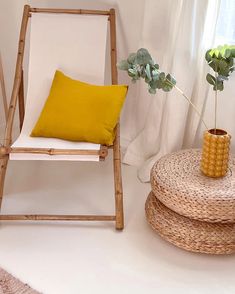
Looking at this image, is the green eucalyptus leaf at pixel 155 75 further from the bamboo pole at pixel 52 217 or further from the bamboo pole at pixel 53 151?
the bamboo pole at pixel 52 217

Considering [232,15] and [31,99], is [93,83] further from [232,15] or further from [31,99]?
[232,15]

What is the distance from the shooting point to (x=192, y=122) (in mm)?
2422

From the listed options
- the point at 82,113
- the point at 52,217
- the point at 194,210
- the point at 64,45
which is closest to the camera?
the point at 194,210

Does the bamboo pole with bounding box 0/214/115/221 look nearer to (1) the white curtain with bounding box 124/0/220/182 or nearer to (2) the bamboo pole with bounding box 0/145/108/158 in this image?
(2) the bamboo pole with bounding box 0/145/108/158

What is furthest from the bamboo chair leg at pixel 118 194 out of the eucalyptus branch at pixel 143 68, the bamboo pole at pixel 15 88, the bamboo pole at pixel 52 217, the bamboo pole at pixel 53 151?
the bamboo pole at pixel 15 88

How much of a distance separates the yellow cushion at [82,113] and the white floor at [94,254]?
37cm

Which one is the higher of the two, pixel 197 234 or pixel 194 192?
pixel 194 192

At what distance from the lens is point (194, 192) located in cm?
190

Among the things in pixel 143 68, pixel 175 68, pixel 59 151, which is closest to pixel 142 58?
pixel 143 68

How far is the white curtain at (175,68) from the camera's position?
7.27ft

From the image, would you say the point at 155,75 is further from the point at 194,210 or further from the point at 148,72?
the point at 194,210

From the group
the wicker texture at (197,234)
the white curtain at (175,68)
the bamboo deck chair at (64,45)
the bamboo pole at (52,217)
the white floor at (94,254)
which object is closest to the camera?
the white floor at (94,254)

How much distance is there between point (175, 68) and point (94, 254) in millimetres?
974

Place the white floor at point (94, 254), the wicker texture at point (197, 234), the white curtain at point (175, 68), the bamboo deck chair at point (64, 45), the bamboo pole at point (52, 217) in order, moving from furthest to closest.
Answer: the bamboo deck chair at point (64, 45)
the white curtain at point (175, 68)
the bamboo pole at point (52, 217)
the wicker texture at point (197, 234)
the white floor at point (94, 254)
